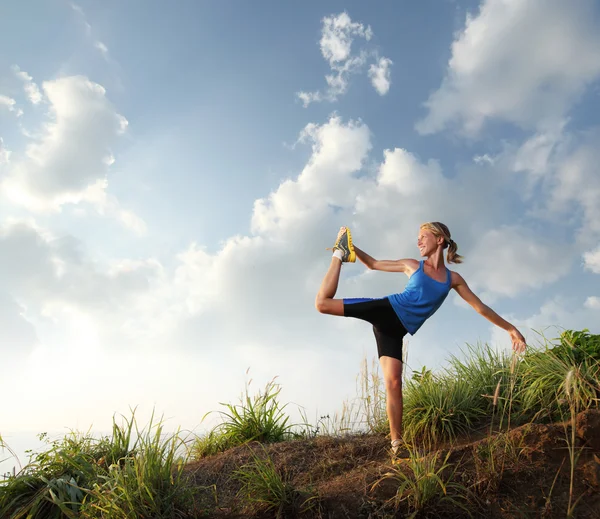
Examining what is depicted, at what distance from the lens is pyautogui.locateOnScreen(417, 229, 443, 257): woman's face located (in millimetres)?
5574

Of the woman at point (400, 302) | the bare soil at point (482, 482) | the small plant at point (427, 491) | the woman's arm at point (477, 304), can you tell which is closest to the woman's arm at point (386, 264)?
the woman at point (400, 302)

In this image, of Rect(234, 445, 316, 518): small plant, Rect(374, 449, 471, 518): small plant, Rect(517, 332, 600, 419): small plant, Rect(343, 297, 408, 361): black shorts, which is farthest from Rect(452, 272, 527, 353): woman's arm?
Rect(234, 445, 316, 518): small plant

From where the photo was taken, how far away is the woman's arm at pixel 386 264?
5.59 metres

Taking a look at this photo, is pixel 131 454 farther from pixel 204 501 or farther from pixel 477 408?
pixel 477 408

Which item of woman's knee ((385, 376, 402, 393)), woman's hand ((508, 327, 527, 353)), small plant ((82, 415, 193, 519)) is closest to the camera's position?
small plant ((82, 415, 193, 519))

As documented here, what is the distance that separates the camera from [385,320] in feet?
17.0

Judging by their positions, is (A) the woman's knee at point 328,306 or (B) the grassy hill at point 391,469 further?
(A) the woman's knee at point 328,306

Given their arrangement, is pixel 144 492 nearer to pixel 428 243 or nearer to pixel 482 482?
pixel 482 482

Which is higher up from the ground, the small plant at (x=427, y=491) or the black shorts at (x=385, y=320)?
the black shorts at (x=385, y=320)

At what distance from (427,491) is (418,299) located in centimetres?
201

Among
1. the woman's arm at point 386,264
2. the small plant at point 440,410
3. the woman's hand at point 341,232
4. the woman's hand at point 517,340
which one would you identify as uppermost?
the woman's hand at point 341,232

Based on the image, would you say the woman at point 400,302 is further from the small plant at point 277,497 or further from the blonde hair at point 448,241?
the small plant at point 277,497

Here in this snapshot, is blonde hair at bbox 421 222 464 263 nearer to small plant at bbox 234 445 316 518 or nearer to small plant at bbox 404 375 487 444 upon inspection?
small plant at bbox 404 375 487 444

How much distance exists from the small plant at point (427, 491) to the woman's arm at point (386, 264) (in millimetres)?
2208
